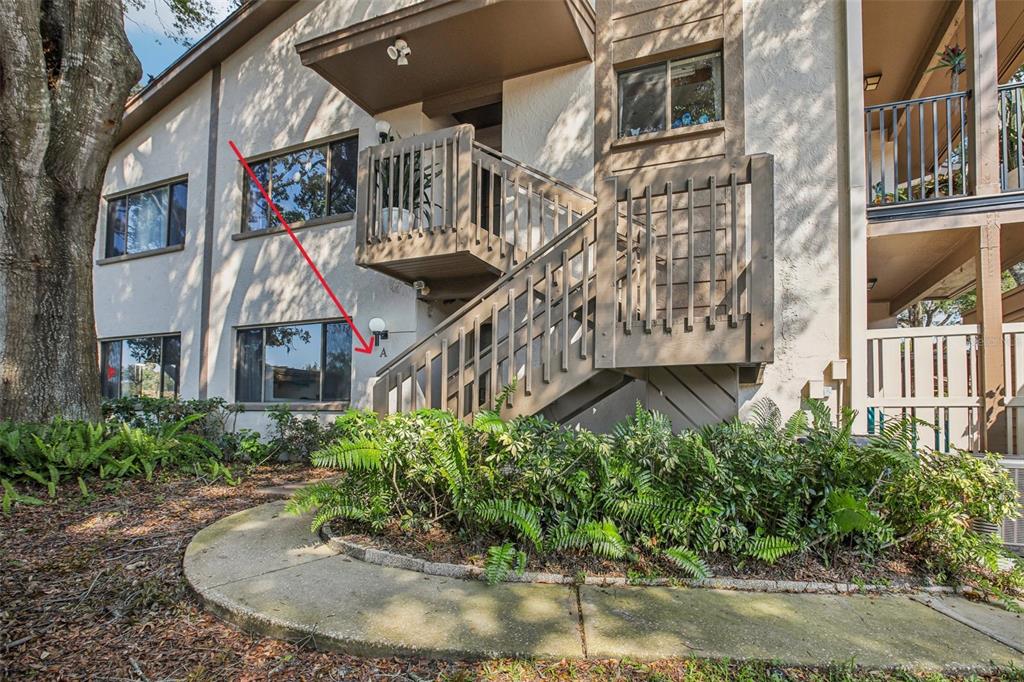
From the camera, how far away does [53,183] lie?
18.5ft

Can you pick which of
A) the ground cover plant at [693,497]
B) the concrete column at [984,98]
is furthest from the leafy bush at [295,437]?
the concrete column at [984,98]

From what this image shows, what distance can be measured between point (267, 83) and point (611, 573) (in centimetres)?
945

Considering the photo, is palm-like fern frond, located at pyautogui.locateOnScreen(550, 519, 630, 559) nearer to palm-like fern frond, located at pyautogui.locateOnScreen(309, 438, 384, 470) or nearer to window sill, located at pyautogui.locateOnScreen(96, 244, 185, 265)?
palm-like fern frond, located at pyautogui.locateOnScreen(309, 438, 384, 470)

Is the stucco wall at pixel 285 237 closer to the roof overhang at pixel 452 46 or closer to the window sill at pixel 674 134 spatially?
the roof overhang at pixel 452 46

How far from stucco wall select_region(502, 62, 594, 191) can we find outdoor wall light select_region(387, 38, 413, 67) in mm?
1357

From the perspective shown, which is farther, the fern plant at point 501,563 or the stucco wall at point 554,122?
the stucco wall at point 554,122

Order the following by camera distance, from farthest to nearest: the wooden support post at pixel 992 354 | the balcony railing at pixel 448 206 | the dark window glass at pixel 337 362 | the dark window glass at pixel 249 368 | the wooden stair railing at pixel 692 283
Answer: the dark window glass at pixel 249 368
the dark window glass at pixel 337 362
the balcony railing at pixel 448 206
the wooden support post at pixel 992 354
the wooden stair railing at pixel 692 283

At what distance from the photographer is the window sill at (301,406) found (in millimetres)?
7516

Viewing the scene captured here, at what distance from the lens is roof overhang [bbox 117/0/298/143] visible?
8.52 meters

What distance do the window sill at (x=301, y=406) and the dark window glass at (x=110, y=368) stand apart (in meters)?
3.49

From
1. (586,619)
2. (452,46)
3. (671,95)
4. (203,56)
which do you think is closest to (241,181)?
(203,56)

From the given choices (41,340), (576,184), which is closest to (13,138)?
(41,340)

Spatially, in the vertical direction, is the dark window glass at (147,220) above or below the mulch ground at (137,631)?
above

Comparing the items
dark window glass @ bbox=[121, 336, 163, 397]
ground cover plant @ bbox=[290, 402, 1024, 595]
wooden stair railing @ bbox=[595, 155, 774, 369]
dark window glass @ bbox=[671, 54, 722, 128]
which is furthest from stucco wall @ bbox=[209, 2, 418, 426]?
dark window glass @ bbox=[671, 54, 722, 128]
